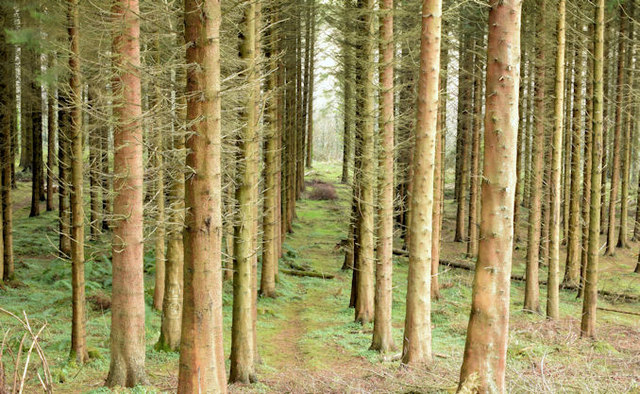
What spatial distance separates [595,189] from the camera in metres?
11.2

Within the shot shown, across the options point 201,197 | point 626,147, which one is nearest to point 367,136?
point 201,197

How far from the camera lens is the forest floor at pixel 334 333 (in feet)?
22.6

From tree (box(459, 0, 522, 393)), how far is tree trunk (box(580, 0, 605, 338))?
690 cm

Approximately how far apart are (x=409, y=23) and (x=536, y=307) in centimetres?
909

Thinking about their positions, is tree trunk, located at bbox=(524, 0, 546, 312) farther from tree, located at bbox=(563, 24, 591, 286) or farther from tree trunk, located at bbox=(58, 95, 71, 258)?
tree trunk, located at bbox=(58, 95, 71, 258)

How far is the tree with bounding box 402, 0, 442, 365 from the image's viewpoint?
8.84 m

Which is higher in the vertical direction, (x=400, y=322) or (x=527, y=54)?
(x=527, y=54)

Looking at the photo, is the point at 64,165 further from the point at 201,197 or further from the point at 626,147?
the point at 626,147

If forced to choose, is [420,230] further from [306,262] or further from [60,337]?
[306,262]

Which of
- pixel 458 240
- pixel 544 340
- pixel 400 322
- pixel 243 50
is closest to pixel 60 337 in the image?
pixel 243 50

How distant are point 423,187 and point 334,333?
17.3ft

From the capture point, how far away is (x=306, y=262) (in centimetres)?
2170

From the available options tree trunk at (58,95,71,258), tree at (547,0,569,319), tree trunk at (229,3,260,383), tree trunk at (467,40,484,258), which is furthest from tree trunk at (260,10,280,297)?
tree trunk at (467,40,484,258)

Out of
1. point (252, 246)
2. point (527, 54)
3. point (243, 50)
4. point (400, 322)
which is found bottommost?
point (400, 322)
